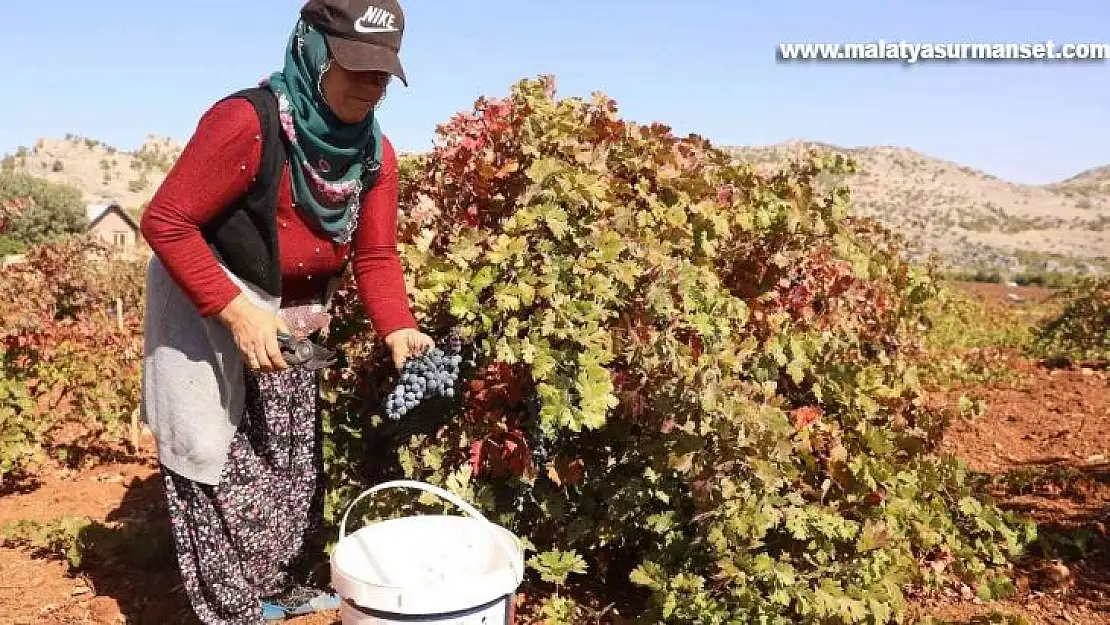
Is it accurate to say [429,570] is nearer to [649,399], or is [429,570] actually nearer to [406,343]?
[406,343]

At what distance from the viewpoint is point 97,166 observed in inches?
2388

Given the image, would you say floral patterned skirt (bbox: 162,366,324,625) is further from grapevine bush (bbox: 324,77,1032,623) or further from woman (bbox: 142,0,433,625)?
grapevine bush (bbox: 324,77,1032,623)

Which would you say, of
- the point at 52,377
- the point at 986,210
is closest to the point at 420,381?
the point at 52,377

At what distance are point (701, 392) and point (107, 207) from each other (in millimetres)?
36444

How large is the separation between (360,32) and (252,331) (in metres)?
0.79

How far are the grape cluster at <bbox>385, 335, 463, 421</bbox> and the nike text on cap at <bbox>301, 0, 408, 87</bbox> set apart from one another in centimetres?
80

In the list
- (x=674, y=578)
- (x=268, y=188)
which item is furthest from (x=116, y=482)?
(x=674, y=578)

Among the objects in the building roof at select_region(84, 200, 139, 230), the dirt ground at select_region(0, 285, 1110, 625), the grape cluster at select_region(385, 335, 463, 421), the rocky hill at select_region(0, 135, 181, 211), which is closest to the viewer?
the grape cluster at select_region(385, 335, 463, 421)

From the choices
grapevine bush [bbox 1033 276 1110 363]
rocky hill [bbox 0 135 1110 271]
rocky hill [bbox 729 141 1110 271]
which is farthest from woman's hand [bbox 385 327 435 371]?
rocky hill [bbox 0 135 1110 271]

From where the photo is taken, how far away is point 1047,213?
5888 cm

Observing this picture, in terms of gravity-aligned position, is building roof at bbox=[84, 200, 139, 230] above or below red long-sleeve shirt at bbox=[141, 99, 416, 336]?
above

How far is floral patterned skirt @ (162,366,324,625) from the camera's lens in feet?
8.05

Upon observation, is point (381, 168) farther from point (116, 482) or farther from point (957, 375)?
point (957, 375)

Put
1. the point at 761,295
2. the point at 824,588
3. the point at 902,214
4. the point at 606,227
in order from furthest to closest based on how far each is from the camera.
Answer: the point at 902,214 → the point at 761,295 → the point at 606,227 → the point at 824,588
